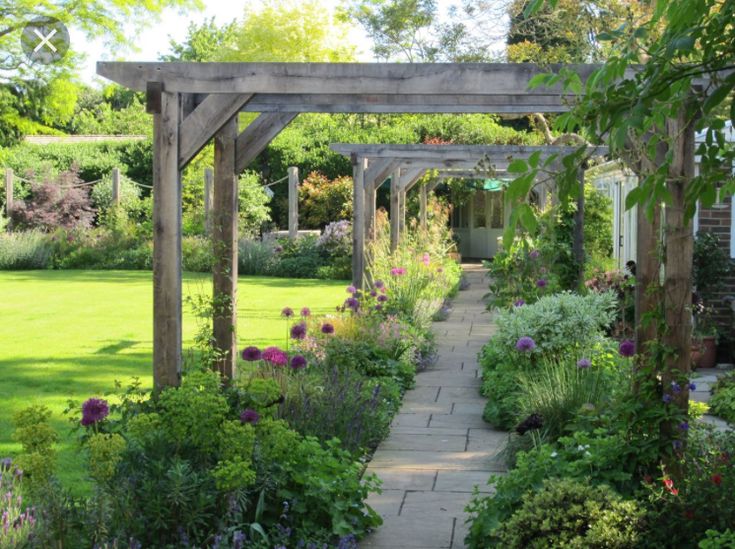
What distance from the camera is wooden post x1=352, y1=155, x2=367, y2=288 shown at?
490 inches

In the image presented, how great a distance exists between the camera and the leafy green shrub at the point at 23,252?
22.0 m

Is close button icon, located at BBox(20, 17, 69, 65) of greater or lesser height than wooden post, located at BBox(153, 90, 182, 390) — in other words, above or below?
above

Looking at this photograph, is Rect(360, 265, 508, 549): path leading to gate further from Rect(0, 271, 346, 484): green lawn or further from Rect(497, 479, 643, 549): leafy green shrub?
Rect(0, 271, 346, 484): green lawn

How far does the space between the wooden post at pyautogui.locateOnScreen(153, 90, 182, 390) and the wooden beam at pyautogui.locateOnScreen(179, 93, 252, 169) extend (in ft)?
0.15

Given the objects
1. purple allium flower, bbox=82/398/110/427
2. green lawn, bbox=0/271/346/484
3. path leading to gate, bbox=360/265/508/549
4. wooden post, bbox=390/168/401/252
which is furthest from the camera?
wooden post, bbox=390/168/401/252

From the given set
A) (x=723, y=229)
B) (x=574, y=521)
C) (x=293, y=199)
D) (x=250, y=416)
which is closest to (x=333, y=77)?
(x=250, y=416)

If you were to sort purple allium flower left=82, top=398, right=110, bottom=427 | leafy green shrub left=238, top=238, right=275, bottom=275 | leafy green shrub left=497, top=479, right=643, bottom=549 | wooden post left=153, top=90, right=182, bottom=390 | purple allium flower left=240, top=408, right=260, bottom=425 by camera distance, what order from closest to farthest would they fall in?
leafy green shrub left=497, top=479, right=643, bottom=549 → purple allium flower left=82, top=398, right=110, bottom=427 → purple allium flower left=240, top=408, right=260, bottom=425 → wooden post left=153, top=90, right=182, bottom=390 → leafy green shrub left=238, top=238, right=275, bottom=275

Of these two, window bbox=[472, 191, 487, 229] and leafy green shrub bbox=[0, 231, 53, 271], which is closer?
leafy green shrub bbox=[0, 231, 53, 271]

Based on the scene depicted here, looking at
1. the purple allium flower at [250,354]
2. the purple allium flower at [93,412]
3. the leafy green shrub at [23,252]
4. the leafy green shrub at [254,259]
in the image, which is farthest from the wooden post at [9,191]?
the purple allium flower at [93,412]

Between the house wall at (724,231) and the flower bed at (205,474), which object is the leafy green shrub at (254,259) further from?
the flower bed at (205,474)

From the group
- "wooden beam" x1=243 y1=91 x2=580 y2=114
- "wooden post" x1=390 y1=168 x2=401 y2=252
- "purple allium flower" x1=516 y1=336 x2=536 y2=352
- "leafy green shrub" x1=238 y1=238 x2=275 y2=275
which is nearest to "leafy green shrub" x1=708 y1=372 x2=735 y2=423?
"purple allium flower" x1=516 y1=336 x2=536 y2=352

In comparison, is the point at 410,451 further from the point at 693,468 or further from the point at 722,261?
the point at 722,261

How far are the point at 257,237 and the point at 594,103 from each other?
22414 millimetres

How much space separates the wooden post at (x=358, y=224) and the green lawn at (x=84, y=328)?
120 centimetres
